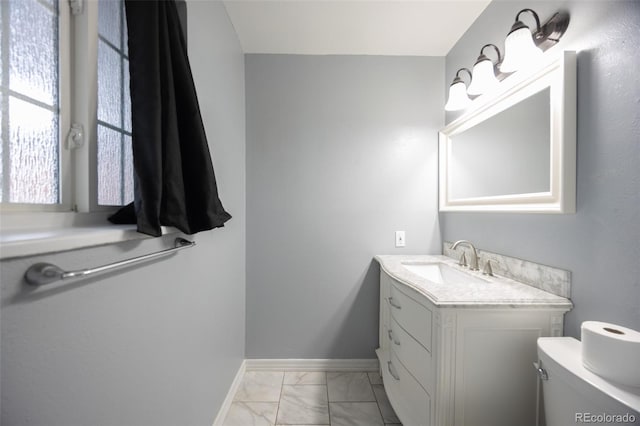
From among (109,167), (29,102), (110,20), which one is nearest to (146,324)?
(109,167)

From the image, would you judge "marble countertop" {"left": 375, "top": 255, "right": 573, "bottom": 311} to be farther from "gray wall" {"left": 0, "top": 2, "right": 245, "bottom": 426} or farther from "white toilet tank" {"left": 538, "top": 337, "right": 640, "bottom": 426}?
"gray wall" {"left": 0, "top": 2, "right": 245, "bottom": 426}

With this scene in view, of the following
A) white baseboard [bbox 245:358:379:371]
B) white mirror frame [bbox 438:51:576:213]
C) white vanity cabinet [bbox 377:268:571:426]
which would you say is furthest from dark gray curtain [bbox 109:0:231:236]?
white baseboard [bbox 245:358:379:371]

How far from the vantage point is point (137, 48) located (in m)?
0.71

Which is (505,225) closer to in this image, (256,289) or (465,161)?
(465,161)

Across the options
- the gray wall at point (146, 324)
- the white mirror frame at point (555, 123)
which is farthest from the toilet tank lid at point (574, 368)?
the gray wall at point (146, 324)

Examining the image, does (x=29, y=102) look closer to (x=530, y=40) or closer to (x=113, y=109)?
(x=113, y=109)

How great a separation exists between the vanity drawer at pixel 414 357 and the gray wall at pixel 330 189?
1.87 ft

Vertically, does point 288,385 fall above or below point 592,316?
below

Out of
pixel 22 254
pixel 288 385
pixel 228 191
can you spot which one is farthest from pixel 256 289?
pixel 22 254

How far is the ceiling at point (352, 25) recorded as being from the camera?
1.41m

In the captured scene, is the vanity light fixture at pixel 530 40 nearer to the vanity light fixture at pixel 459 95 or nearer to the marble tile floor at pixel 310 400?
the vanity light fixture at pixel 459 95

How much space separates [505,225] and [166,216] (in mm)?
1505

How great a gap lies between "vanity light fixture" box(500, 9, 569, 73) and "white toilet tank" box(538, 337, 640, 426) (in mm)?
1130

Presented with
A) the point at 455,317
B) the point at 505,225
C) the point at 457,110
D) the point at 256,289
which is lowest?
the point at 256,289
